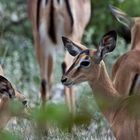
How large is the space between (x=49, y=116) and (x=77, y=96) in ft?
21.0

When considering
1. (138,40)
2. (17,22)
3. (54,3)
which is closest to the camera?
(138,40)

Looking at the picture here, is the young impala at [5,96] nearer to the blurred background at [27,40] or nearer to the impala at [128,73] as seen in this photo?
the impala at [128,73]

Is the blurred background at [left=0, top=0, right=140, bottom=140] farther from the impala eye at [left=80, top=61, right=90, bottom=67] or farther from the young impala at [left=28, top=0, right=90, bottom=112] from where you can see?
the impala eye at [left=80, top=61, right=90, bottom=67]

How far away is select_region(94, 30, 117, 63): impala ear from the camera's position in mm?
5205

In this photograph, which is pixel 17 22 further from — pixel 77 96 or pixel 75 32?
pixel 75 32

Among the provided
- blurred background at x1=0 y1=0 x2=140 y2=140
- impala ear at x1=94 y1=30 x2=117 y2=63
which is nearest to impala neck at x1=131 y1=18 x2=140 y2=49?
impala ear at x1=94 y1=30 x2=117 y2=63

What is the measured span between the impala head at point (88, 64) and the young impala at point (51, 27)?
2431 mm

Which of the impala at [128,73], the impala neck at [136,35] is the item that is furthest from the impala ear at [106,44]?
the impala neck at [136,35]

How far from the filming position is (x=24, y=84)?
1033 centimetres

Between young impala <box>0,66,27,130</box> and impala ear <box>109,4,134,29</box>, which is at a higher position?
impala ear <box>109,4,134,29</box>

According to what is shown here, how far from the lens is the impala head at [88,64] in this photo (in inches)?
196

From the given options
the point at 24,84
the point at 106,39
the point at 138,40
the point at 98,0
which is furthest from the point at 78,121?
the point at 98,0

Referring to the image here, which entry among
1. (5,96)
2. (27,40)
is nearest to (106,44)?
(5,96)

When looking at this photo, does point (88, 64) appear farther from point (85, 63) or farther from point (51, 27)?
point (51, 27)
